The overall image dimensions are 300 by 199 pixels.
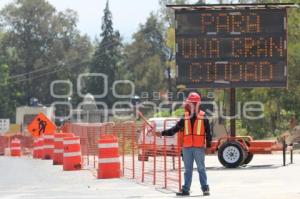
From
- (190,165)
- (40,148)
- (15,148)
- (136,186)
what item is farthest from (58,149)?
(15,148)

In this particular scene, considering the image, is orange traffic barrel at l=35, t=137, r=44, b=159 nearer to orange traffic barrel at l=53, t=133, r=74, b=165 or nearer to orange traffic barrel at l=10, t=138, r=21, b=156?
orange traffic barrel at l=10, t=138, r=21, b=156

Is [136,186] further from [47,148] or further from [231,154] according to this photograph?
[47,148]

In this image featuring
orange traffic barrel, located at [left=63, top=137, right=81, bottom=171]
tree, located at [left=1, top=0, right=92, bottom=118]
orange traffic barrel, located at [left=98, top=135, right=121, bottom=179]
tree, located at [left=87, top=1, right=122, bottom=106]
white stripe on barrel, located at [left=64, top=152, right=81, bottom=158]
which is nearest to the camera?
orange traffic barrel, located at [left=98, top=135, right=121, bottom=179]

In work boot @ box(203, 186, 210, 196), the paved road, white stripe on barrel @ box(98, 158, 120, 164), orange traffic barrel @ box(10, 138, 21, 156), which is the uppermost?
white stripe on barrel @ box(98, 158, 120, 164)

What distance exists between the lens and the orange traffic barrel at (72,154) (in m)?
24.5

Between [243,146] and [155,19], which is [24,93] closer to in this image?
[155,19]

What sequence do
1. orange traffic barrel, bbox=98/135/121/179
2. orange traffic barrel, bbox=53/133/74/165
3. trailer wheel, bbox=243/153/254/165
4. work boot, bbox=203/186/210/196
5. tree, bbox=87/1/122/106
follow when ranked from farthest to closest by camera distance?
1. tree, bbox=87/1/122/106
2. orange traffic barrel, bbox=53/133/74/165
3. trailer wheel, bbox=243/153/254/165
4. orange traffic barrel, bbox=98/135/121/179
5. work boot, bbox=203/186/210/196

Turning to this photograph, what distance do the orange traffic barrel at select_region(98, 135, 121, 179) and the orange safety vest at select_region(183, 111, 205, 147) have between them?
5.22 m

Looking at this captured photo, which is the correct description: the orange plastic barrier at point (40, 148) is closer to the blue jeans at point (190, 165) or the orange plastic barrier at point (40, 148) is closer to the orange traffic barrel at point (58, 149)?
the orange traffic barrel at point (58, 149)

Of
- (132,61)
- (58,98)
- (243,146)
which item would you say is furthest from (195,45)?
(132,61)

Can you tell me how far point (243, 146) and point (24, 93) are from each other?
286 feet

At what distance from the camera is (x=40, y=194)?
16.3 meters

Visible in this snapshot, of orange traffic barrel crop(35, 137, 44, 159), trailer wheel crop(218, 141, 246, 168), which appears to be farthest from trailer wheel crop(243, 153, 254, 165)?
orange traffic barrel crop(35, 137, 44, 159)

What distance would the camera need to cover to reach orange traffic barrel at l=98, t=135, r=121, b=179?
66.1 ft
